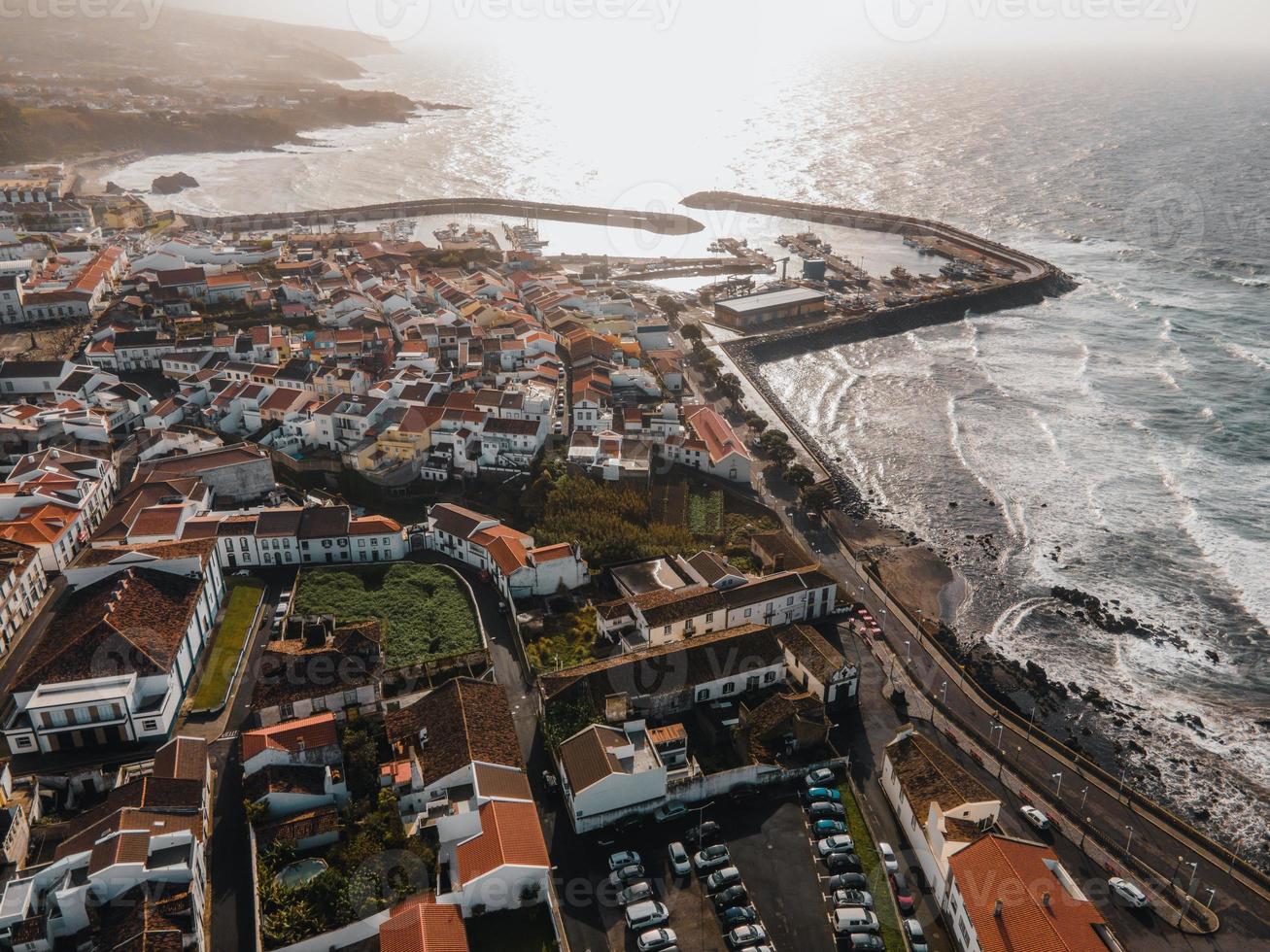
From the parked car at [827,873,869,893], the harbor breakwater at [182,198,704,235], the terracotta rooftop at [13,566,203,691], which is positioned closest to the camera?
the parked car at [827,873,869,893]

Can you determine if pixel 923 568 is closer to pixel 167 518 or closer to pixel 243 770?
pixel 243 770

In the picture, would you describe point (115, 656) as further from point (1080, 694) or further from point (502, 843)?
point (1080, 694)

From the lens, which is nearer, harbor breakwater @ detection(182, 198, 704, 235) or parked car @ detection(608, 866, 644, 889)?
parked car @ detection(608, 866, 644, 889)

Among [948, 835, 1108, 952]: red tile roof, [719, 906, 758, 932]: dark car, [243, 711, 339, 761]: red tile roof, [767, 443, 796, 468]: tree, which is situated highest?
[948, 835, 1108, 952]: red tile roof

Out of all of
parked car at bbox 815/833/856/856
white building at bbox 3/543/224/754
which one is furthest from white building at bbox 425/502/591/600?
parked car at bbox 815/833/856/856

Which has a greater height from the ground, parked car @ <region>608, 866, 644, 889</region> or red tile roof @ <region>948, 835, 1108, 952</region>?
red tile roof @ <region>948, 835, 1108, 952</region>

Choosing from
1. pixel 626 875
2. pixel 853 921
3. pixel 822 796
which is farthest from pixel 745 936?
pixel 822 796

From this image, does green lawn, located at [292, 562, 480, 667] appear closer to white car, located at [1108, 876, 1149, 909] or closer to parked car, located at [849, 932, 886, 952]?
parked car, located at [849, 932, 886, 952]
